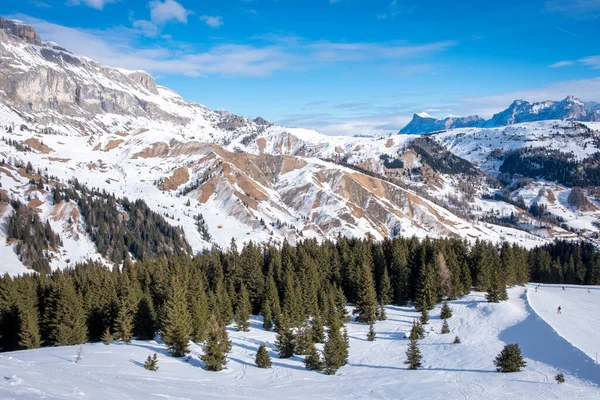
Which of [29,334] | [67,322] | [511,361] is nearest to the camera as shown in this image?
[511,361]

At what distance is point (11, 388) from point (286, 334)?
33.6 metres

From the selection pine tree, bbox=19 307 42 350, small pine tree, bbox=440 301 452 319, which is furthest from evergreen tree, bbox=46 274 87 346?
small pine tree, bbox=440 301 452 319

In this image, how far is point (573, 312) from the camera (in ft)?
217

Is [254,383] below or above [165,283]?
below

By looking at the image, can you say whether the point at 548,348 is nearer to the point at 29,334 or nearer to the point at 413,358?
the point at 413,358

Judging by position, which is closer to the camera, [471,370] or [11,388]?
[11,388]

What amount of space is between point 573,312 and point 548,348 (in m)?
22.5

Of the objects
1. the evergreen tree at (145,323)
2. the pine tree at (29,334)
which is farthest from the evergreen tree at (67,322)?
the evergreen tree at (145,323)

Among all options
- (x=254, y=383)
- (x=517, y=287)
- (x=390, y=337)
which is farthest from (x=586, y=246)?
(x=254, y=383)

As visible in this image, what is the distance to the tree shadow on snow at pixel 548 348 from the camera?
40.9 metres

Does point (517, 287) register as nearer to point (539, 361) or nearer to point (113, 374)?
point (539, 361)

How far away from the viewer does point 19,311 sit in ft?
193

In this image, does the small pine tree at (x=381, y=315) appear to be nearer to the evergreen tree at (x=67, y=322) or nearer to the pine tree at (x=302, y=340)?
the pine tree at (x=302, y=340)

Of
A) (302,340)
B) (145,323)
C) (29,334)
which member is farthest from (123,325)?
(302,340)
